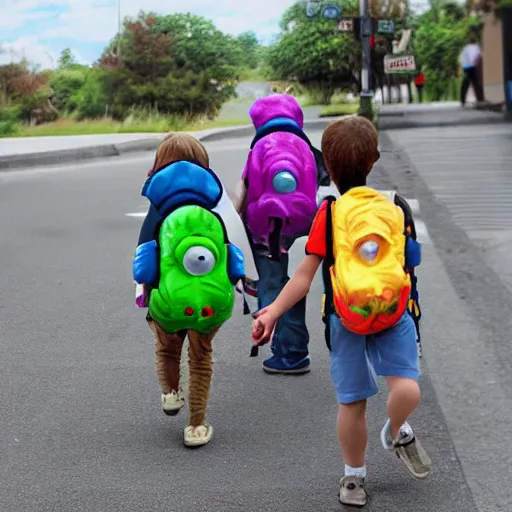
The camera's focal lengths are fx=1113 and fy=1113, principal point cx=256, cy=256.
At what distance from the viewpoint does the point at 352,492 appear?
4.08 metres

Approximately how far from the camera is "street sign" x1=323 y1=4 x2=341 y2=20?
21891 mm

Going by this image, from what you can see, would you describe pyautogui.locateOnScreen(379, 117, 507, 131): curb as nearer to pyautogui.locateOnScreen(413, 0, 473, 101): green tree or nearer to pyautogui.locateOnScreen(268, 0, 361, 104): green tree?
pyautogui.locateOnScreen(413, 0, 473, 101): green tree

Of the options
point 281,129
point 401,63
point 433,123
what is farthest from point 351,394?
point 401,63

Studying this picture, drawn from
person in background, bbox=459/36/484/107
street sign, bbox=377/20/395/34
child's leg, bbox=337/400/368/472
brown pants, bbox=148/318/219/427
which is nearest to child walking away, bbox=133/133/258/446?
brown pants, bbox=148/318/219/427

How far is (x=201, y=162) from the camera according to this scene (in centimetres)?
479

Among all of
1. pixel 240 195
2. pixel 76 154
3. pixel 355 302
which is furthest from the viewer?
pixel 76 154

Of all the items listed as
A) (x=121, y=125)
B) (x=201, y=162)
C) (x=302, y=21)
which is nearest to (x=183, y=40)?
A: (x=121, y=125)

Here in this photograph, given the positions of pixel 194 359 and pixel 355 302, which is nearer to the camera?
pixel 355 302

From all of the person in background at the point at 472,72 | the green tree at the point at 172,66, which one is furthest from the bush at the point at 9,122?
the person in background at the point at 472,72

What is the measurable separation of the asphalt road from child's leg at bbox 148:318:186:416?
0.54 feet

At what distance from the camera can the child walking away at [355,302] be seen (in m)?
3.85

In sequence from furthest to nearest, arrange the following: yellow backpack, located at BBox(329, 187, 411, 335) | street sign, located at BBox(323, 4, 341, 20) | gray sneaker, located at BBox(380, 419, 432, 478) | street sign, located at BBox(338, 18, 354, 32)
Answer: street sign, located at BBox(338, 18, 354, 32), street sign, located at BBox(323, 4, 341, 20), gray sneaker, located at BBox(380, 419, 432, 478), yellow backpack, located at BBox(329, 187, 411, 335)

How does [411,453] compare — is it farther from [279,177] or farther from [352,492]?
[279,177]

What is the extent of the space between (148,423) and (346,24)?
19382mm
